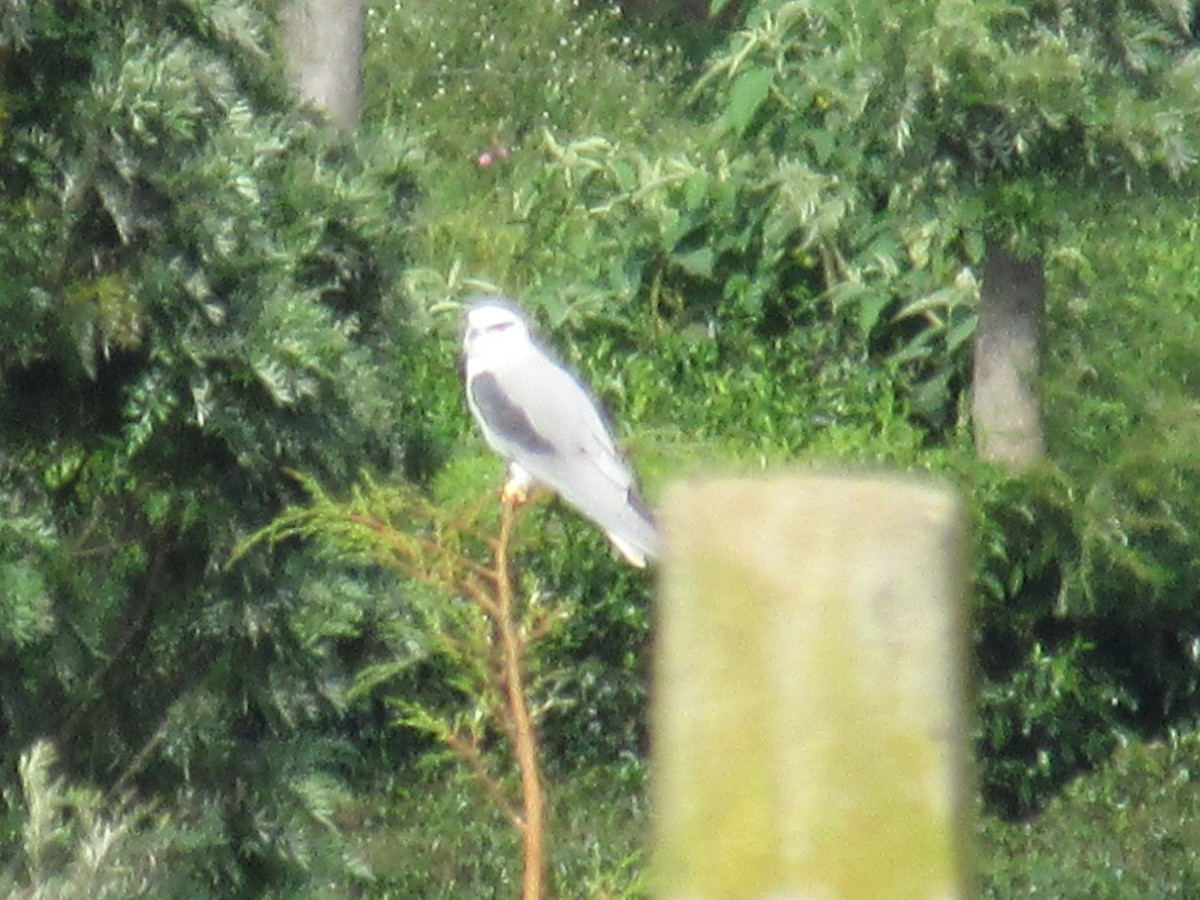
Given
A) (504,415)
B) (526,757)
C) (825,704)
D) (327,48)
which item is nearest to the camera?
(825,704)

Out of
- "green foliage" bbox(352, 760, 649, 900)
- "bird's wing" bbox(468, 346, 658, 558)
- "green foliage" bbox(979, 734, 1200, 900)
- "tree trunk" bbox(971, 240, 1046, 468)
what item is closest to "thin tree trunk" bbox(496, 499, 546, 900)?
"bird's wing" bbox(468, 346, 658, 558)

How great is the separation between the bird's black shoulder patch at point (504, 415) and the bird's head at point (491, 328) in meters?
0.15

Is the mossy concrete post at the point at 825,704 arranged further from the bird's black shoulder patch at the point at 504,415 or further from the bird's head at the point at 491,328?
the bird's head at the point at 491,328

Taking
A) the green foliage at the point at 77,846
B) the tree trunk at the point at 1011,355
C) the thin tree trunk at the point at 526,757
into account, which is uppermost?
the thin tree trunk at the point at 526,757

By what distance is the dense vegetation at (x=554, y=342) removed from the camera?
3762mm

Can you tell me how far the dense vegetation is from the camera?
12.3 feet

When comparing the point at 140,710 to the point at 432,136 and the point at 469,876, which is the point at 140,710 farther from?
the point at 432,136

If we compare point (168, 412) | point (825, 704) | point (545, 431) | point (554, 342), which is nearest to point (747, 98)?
point (554, 342)

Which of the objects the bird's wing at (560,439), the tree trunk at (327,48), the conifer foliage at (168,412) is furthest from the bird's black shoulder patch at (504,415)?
the tree trunk at (327,48)

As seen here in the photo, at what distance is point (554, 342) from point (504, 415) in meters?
2.19

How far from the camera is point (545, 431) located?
5.53 metres

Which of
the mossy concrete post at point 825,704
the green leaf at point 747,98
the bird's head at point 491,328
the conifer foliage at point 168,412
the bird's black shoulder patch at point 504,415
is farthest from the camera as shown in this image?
the green leaf at point 747,98

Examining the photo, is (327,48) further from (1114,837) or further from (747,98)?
(1114,837)

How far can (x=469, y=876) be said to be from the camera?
6.07 metres
